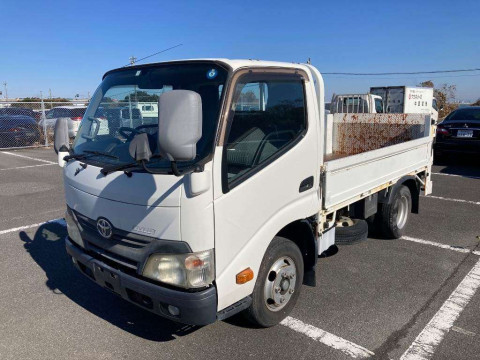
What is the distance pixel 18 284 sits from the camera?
13.3ft

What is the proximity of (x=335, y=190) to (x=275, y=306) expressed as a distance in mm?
1216

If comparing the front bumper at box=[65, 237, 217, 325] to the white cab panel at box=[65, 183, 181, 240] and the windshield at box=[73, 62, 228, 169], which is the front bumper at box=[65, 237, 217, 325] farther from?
the windshield at box=[73, 62, 228, 169]

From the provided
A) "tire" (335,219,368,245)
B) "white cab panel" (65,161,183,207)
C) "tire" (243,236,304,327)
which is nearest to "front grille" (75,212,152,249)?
"white cab panel" (65,161,183,207)

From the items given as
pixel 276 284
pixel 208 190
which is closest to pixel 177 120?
pixel 208 190

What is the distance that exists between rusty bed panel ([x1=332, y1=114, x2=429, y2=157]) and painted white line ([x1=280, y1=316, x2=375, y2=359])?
3.47 meters

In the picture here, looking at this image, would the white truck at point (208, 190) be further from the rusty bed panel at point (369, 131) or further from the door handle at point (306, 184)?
the rusty bed panel at point (369, 131)

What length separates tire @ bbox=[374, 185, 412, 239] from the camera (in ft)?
16.2

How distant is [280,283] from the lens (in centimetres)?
316

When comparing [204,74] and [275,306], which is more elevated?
[204,74]

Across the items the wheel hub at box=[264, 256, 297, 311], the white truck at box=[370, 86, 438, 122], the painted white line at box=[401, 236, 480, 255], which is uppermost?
the white truck at box=[370, 86, 438, 122]

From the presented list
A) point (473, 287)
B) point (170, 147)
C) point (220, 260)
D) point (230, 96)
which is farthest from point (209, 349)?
point (473, 287)

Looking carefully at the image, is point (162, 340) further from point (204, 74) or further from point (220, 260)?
point (204, 74)

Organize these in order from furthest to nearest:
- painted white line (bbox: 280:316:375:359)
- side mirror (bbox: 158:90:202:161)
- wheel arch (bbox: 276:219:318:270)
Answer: wheel arch (bbox: 276:219:318:270)
painted white line (bbox: 280:316:375:359)
side mirror (bbox: 158:90:202:161)

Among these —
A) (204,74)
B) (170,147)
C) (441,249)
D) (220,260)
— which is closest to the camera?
(170,147)
